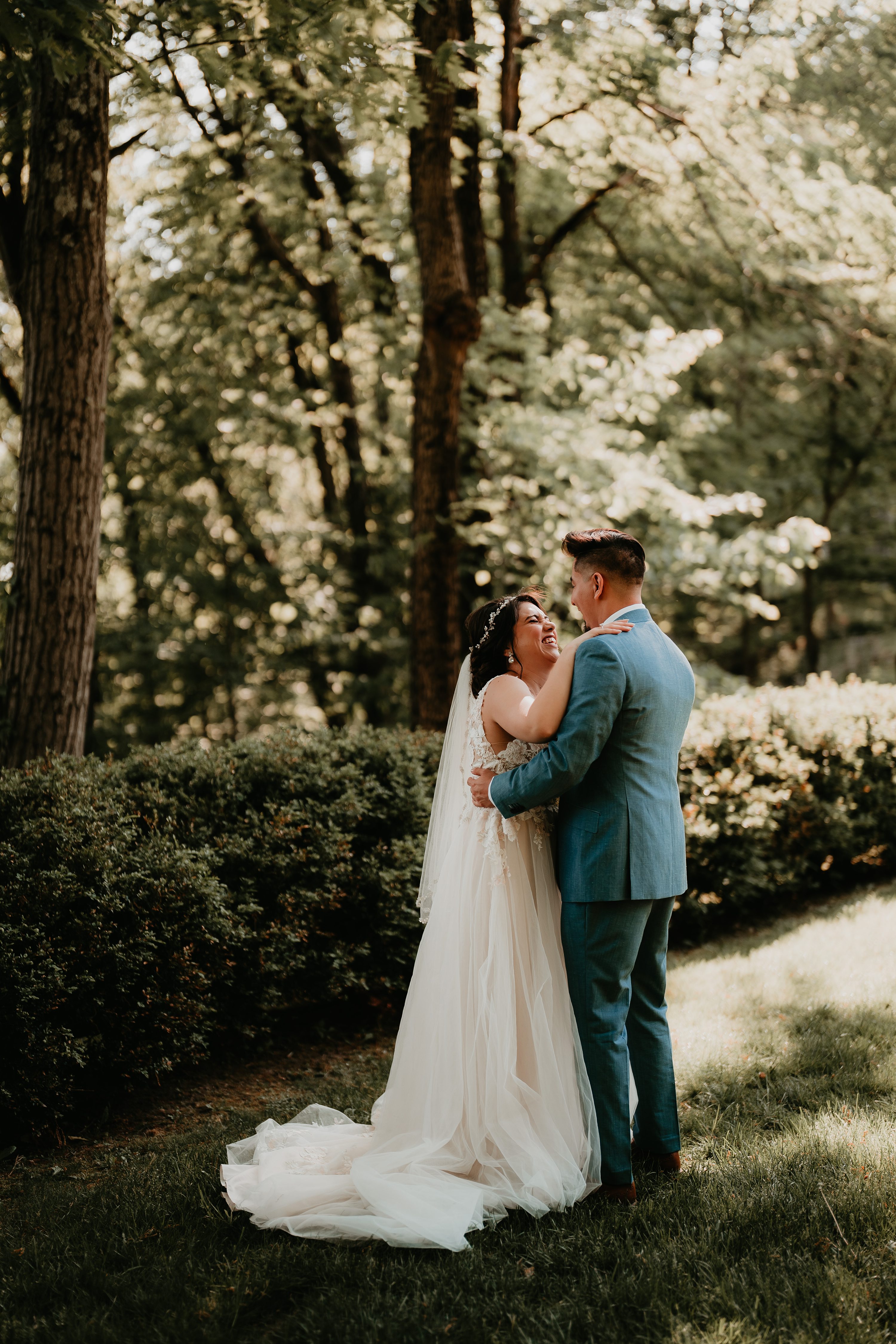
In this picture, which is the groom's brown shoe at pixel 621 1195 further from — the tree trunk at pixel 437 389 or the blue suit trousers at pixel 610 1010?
the tree trunk at pixel 437 389

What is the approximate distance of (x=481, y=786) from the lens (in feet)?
12.1

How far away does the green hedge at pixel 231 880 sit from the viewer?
4.13m

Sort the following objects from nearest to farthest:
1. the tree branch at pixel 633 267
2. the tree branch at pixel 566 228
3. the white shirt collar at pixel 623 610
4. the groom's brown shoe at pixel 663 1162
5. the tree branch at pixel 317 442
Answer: the white shirt collar at pixel 623 610 → the groom's brown shoe at pixel 663 1162 → the tree branch at pixel 566 228 → the tree branch at pixel 633 267 → the tree branch at pixel 317 442

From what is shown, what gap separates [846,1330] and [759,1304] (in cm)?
23

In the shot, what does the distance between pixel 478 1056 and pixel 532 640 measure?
154 centimetres

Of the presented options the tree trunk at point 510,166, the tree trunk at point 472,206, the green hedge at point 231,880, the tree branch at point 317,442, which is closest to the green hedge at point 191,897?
the green hedge at point 231,880

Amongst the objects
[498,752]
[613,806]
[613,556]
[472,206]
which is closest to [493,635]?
[498,752]

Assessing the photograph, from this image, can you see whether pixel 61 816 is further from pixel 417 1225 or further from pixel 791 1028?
pixel 791 1028

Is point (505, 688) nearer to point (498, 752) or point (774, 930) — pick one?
point (498, 752)

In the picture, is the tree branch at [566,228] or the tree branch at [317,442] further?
the tree branch at [317,442]

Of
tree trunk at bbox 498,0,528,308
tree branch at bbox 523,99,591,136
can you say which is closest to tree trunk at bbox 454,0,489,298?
tree trunk at bbox 498,0,528,308

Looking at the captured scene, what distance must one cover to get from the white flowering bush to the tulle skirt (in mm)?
3499

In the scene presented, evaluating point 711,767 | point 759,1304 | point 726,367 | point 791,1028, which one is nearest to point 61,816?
point 759,1304

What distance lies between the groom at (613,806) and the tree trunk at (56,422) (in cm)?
380
